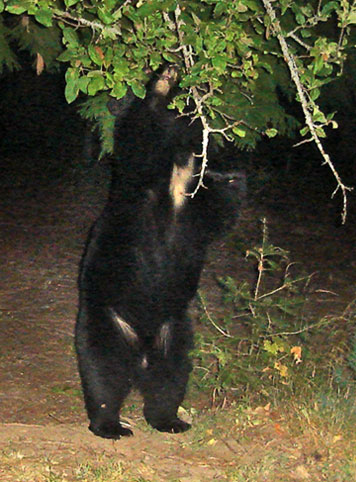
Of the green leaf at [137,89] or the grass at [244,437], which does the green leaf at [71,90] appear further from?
the grass at [244,437]

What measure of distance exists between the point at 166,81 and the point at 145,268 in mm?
963

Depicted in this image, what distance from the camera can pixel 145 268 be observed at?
4520 mm

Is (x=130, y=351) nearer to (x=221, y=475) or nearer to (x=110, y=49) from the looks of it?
(x=221, y=475)

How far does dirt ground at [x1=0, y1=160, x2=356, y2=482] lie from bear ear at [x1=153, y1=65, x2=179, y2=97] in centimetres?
177

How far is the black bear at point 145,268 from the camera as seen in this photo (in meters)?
4.40

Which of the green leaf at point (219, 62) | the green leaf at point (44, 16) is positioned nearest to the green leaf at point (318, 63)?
the green leaf at point (219, 62)

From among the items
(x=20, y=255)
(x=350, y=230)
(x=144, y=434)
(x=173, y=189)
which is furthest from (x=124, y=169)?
(x=350, y=230)

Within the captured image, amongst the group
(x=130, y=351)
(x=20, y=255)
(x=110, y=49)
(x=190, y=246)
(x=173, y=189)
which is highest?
(x=110, y=49)

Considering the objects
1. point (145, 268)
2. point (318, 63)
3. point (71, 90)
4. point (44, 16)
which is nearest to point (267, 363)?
point (145, 268)

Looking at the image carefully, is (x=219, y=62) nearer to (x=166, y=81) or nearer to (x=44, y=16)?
(x=44, y=16)

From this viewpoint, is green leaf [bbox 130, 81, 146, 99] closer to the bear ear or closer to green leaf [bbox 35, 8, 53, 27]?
green leaf [bbox 35, 8, 53, 27]

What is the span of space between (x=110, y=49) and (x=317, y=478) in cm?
226

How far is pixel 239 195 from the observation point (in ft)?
15.5

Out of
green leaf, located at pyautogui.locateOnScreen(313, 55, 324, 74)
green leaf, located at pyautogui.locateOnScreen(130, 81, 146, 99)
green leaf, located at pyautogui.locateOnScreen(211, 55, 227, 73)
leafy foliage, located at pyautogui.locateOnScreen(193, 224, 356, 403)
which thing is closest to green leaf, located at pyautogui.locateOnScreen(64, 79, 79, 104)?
green leaf, located at pyautogui.locateOnScreen(130, 81, 146, 99)
